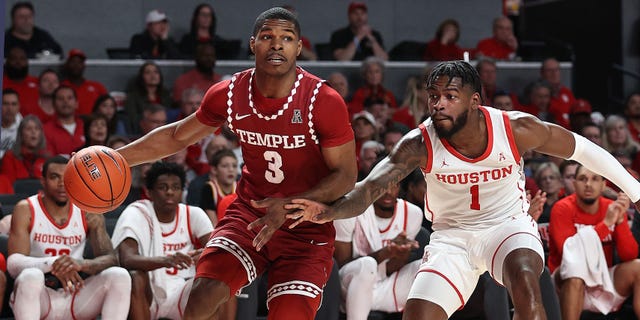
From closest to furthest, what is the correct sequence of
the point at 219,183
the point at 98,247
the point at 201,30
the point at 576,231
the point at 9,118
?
the point at 98,247
the point at 576,231
the point at 219,183
the point at 9,118
the point at 201,30

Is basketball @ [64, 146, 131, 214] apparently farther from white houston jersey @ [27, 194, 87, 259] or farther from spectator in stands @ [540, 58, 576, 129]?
spectator in stands @ [540, 58, 576, 129]

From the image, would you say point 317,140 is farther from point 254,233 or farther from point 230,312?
point 230,312

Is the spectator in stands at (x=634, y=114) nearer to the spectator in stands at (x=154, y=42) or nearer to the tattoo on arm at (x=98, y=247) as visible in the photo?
the spectator in stands at (x=154, y=42)

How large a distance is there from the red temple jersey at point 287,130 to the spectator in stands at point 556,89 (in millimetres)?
6919

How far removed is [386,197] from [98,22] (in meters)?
6.08

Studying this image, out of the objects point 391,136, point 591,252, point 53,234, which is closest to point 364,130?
point 391,136

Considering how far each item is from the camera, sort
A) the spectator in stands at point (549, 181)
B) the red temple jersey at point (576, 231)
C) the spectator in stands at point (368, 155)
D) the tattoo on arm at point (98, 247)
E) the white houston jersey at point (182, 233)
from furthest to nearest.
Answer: the spectator in stands at point (368, 155) < the spectator in stands at point (549, 181) < the red temple jersey at point (576, 231) < the white houston jersey at point (182, 233) < the tattoo on arm at point (98, 247)

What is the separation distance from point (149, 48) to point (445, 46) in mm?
3431

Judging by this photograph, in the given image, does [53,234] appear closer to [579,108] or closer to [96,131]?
[96,131]

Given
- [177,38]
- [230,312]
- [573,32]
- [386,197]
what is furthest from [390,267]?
[573,32]

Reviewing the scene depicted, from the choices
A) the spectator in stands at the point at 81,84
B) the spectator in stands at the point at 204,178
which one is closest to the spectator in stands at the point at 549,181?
the spectator in stands at the point at 204,178

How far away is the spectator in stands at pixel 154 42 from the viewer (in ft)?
35.3

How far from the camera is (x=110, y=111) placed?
29.8 ft

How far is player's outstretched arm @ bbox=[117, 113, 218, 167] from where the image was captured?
4.97 m
